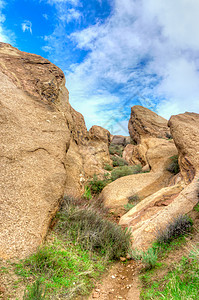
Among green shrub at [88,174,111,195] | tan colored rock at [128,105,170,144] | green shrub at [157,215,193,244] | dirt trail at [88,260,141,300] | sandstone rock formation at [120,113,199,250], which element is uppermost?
tan colored rock at [128,105,170,144]

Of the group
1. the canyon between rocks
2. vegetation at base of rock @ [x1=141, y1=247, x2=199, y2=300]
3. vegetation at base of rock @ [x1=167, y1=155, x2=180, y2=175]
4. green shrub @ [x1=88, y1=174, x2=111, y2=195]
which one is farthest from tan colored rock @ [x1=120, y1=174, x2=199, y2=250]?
green shrub @ [x1=88, y1=174, x2=111, y2=195]

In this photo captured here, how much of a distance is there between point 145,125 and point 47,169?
24678 mm

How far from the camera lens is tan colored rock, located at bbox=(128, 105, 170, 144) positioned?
26.9 m

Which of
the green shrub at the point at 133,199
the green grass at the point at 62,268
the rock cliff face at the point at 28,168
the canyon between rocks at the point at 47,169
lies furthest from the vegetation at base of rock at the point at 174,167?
the green grass at the point at 62,268

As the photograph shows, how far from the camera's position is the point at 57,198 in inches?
163

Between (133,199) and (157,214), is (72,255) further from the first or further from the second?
(133,199)

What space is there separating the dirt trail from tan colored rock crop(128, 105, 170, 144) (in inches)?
939

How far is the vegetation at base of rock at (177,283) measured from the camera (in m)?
2.10

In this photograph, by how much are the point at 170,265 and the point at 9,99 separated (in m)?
5.73

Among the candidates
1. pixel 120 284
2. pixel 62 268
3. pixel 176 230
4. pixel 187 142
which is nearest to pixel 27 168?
pixel 62 268

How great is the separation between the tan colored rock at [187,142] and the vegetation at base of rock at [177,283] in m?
4.68

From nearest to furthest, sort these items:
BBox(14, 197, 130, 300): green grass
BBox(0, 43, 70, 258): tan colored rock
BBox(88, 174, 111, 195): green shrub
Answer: BBox(14, 197, 130, 300): green grass, BBox(0, 43, 70, 258): tan colored rock, BBox(88, 174, 111, 195): green shrub

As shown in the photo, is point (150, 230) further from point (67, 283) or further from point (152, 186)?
point (152, 186)

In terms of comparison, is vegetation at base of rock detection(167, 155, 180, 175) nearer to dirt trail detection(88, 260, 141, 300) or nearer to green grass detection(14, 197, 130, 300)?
green grass detection(14, 197, 130, 300)
